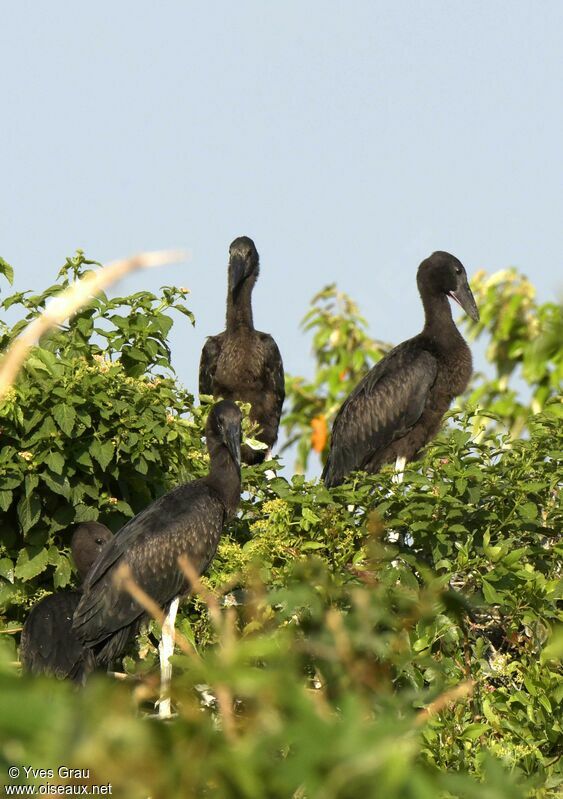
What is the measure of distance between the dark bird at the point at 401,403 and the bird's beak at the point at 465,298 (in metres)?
0.32

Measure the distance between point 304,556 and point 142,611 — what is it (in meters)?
0.97

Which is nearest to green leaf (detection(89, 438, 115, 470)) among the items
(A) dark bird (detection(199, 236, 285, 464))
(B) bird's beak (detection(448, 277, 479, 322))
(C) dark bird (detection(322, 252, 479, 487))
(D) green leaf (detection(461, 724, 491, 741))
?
(C) dark bird (detection(322, 252, 479, 487))

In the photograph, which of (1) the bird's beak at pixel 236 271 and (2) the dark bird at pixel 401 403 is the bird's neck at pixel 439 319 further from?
(1) the bird's beak at pixel 236 271

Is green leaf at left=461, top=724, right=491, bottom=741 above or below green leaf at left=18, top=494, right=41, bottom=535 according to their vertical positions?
below

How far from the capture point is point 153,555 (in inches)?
282

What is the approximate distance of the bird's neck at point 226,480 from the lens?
762 centimetres

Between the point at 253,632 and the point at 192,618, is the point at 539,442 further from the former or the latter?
the point at 253,632

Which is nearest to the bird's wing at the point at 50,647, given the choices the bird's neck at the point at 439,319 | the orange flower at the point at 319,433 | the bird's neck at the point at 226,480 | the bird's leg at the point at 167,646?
the bird's leg at the point at 167,646

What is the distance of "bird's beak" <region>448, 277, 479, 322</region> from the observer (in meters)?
10.2

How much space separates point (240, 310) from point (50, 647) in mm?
4720

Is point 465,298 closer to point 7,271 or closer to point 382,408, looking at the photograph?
point 382,408

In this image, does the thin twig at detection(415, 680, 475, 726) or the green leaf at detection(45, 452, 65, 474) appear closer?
the thin twig at detection(415, 680, 475, 726)

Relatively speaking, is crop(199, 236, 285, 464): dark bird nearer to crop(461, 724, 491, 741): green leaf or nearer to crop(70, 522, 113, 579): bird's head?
crop(70, 522, 113, 579): bird's head

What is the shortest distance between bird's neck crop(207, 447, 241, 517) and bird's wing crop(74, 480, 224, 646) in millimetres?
57
